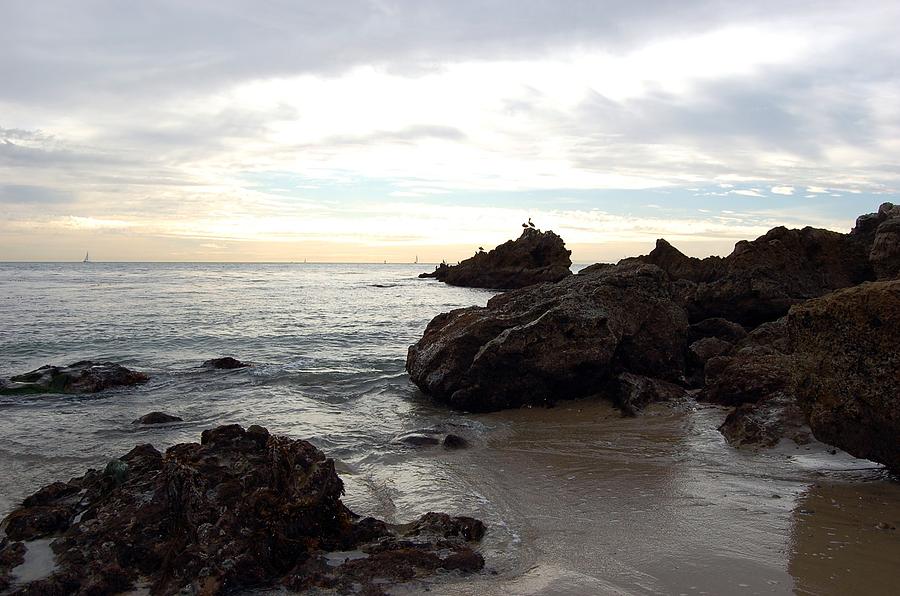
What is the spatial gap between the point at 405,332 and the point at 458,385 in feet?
40.1

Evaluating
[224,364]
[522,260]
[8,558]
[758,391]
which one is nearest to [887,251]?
[758,391]

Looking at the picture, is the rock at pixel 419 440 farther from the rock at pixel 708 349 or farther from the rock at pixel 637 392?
the rock at pixel 708 349

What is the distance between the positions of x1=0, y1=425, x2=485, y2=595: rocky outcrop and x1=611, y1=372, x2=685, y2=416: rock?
194 inches

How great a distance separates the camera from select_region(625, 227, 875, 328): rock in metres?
14.3

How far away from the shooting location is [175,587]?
4.22m

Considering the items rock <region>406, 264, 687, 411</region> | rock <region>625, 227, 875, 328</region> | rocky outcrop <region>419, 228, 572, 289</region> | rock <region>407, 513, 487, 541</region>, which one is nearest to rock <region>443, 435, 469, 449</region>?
rock <region>406, 264, 687, 411</region>

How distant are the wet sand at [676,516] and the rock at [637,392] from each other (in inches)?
44.9

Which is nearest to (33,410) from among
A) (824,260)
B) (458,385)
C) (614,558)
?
(458,385)

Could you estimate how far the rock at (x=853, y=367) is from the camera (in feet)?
17.5

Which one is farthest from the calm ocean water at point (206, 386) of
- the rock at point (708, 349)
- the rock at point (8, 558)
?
the rock at point (708, 349)

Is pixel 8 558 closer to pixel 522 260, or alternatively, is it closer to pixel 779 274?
pixel 779 274

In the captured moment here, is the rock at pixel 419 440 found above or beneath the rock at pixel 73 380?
above

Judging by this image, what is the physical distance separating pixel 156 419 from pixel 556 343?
646cm

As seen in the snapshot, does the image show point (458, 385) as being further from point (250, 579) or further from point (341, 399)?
point (250, 579)
